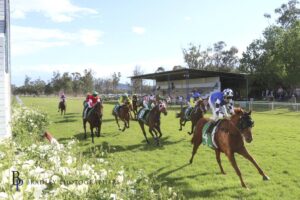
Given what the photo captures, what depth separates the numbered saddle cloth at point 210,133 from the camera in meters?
9.20

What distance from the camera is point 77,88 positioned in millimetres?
95500

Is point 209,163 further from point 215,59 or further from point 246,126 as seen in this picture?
point 215,59

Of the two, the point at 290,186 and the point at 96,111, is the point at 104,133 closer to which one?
the point at 96,111

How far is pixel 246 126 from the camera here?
27.3 ft

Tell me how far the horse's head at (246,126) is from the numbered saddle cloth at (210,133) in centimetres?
84

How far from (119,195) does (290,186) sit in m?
5.61

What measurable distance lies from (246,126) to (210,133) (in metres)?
1.23

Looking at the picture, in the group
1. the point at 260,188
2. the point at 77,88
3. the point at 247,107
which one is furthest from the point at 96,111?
the point at 77,88

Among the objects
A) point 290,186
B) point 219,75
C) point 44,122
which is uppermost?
point 219,75

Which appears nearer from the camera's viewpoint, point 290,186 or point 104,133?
point 290,186

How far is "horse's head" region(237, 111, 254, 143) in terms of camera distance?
27.2ft

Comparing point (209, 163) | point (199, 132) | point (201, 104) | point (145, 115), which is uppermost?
point (201, 104)

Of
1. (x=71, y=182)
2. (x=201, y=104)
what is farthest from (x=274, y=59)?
(x=71, y=182)

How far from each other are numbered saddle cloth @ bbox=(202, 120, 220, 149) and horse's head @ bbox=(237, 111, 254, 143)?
0.84m
